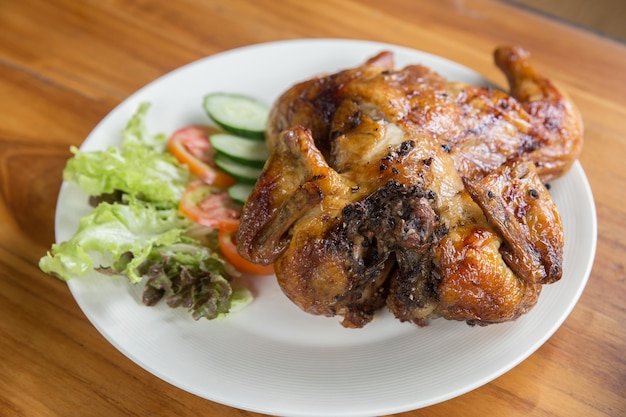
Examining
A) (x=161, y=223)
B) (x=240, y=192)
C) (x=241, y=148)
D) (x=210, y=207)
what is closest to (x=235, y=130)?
(x=241, y=148)

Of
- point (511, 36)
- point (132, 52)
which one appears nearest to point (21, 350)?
point (132, 52)

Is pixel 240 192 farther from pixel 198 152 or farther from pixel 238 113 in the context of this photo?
pixel 238 113

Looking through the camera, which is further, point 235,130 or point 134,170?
point 235,130

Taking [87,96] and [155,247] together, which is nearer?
[155,247]

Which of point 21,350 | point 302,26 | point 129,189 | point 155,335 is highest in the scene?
point 302,26

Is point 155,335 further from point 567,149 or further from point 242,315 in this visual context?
point 567,149

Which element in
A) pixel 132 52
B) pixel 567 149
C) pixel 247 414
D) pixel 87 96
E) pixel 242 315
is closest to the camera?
pixel 247 414

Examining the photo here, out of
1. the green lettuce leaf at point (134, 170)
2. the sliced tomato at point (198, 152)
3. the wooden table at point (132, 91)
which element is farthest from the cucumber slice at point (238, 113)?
the wooden table at point (132, 91)

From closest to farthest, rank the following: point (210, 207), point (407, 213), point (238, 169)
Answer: point (407, 213) → point (210, 207) → point (238, 169)
